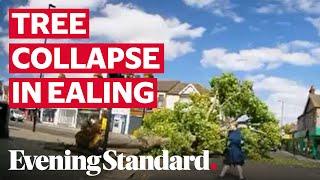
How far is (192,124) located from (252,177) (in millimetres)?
9199

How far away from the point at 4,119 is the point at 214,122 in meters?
11.4

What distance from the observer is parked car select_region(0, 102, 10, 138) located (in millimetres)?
21094

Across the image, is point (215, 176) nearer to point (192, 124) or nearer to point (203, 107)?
point (192, 124)

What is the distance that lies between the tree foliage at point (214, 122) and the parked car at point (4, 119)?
226 inches

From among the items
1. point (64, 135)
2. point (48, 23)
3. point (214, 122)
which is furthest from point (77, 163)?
point (214, 122)

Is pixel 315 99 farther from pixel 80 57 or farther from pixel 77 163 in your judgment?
pixel 80 57

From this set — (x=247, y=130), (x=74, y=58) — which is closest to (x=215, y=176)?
(x=74, y=58)

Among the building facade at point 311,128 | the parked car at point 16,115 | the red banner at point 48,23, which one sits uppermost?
the red banner at point 48,23

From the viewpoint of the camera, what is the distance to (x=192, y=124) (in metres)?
28.4

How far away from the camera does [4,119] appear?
74.8ft

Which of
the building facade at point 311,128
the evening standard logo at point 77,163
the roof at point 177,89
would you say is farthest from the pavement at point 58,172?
the building facade at point 311,128

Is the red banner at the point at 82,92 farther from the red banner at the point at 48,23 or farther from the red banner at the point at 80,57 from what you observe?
the red banner at the point at 48,23

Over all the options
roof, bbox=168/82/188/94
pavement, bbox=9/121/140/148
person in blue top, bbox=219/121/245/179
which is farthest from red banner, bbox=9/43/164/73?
roof, bbox=168/82/188/94

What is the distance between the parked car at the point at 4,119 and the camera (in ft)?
69.2
